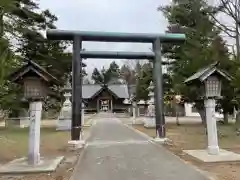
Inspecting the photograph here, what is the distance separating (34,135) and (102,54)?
6.16 meters

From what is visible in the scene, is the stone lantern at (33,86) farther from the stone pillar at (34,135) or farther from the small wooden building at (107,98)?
the small wooden building at (107,98)

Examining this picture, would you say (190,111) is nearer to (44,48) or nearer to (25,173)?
(44,48)

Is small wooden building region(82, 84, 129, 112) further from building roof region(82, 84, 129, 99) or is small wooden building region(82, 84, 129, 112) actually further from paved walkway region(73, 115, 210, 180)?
paved walkway region(73, 115, 210, 180)

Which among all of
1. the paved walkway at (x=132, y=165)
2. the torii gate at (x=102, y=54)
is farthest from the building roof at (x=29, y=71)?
the torii gate at (x=102, y=54)

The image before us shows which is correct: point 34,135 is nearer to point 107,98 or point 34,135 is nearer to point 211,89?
point 211,89

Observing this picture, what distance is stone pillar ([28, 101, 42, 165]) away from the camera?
10.0 meters

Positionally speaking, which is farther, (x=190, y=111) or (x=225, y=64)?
(x=190, y=111)

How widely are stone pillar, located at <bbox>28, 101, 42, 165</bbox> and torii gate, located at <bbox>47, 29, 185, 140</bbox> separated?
357 cm

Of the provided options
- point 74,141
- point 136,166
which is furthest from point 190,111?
point 136,166

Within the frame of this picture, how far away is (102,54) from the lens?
1549cm

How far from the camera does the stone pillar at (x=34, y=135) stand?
10023mm

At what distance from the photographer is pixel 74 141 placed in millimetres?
13836

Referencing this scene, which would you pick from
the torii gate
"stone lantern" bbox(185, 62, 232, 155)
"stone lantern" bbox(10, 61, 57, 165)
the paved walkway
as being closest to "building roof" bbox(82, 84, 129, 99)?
the torii gate

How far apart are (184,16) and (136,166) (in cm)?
2064
